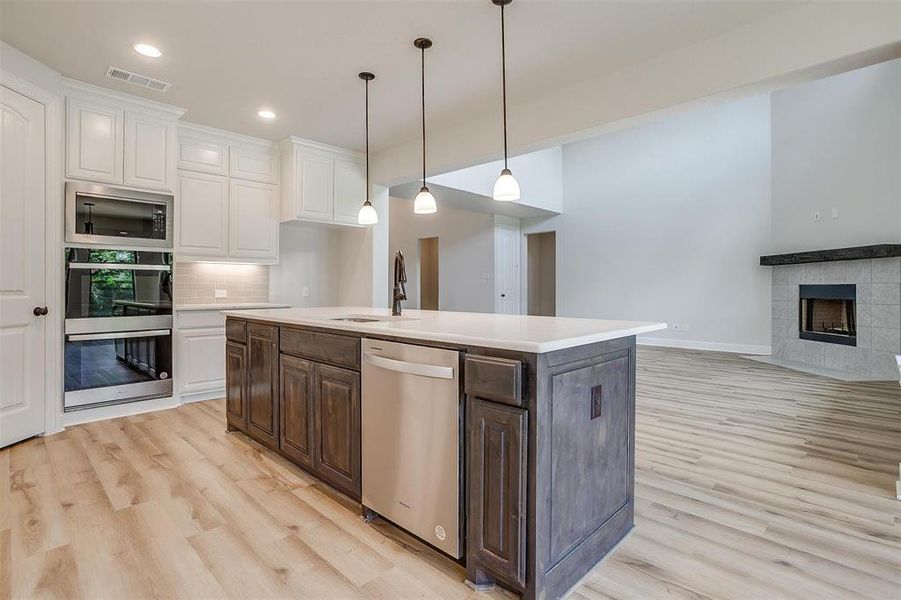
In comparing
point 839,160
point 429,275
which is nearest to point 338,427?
point 839,160

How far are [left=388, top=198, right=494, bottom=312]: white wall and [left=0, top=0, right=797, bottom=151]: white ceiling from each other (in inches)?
196

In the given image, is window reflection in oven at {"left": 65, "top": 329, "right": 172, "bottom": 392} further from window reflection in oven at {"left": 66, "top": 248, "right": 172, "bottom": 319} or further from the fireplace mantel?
the fireplace mantel

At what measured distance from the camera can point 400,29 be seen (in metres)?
2.73

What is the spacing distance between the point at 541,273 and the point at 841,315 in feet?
18.8

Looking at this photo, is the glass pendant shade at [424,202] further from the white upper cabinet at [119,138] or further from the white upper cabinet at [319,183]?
the white upper cabinet at [119,138]

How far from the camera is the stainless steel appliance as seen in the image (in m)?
3.47

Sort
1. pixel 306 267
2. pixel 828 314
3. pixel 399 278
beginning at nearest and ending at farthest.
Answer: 1. pixel 399 278
2. pixel 306 267
3. pixel 828 314

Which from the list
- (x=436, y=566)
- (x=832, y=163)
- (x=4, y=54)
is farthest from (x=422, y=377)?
(x=832, y=163)

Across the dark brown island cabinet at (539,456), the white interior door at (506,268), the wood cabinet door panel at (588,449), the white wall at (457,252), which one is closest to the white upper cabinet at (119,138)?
the dark brown island cabinet at (539,456)

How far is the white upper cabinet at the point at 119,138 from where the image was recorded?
Answer: 136 inches

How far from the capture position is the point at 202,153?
14.4 feet

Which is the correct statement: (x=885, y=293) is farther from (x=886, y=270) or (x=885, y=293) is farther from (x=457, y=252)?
(x=457, y=252)

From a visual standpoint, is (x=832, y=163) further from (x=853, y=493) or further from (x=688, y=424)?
(x=853, y=493)

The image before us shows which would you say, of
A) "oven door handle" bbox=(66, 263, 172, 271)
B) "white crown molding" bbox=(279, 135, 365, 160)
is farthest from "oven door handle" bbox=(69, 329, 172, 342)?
"white crown molding" bbox=(279, 135, 365, 160)
